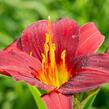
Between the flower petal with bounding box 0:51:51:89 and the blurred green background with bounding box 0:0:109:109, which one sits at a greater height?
the flower petal with bounding box 0:51:51:89

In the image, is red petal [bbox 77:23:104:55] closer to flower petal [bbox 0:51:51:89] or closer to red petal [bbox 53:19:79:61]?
red petal [bbox 53:19:79:61]

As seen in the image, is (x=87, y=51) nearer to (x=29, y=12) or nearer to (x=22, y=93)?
(x=22, y=93)

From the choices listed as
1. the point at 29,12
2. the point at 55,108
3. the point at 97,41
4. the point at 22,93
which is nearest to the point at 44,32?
the point at 97,41

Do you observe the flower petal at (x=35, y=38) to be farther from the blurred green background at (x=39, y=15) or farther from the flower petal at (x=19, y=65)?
the blurred green background at (x=39, y=15)

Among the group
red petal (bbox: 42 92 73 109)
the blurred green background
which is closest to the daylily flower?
red petal (bbox: 42 92 73 109)

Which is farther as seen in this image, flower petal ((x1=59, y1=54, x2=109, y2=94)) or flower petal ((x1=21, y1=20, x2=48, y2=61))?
flower petal ((x1=21, y1=20, x2=48, y2=61))

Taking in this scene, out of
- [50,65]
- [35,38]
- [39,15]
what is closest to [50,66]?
[50,65]

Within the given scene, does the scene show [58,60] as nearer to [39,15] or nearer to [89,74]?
[89,74]
